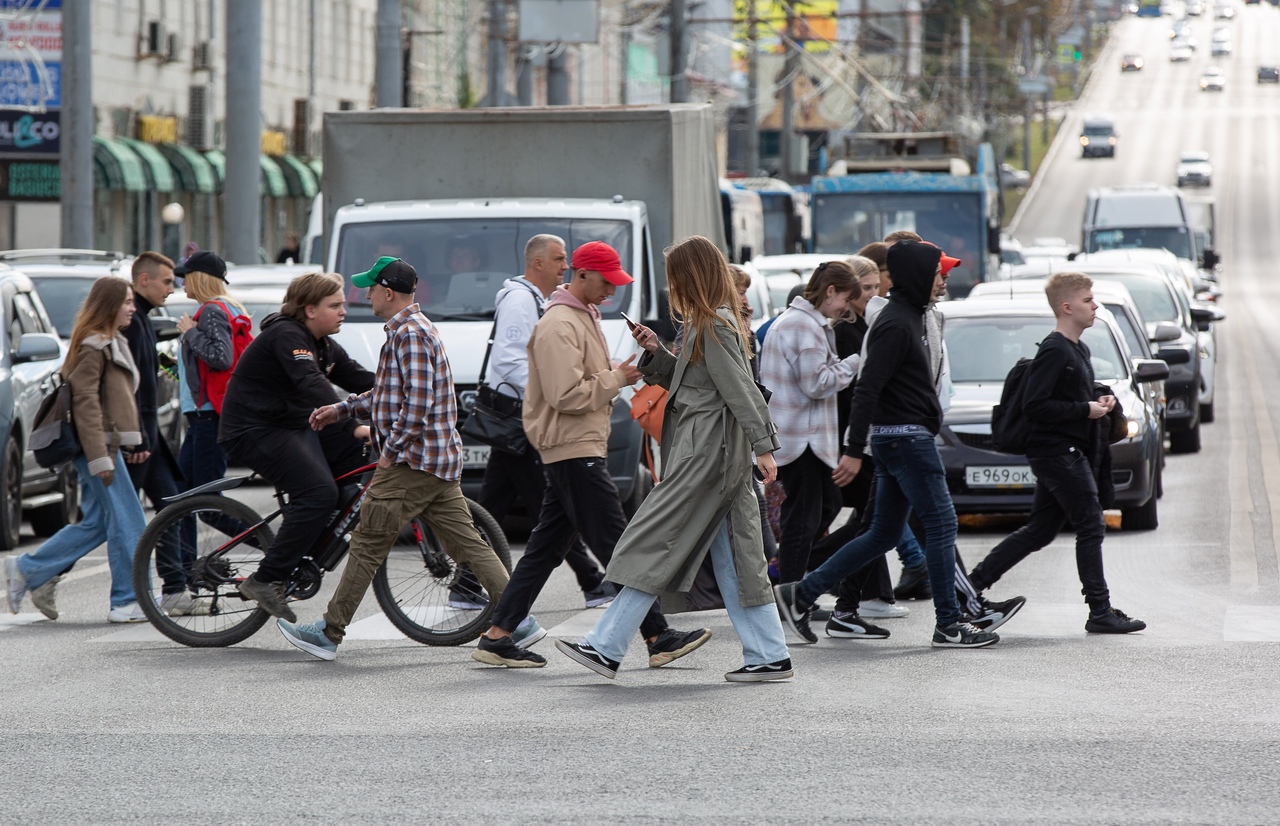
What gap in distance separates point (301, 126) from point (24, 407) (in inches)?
1600

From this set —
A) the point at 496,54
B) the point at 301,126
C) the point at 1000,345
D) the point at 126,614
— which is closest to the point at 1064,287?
the point at 126,614

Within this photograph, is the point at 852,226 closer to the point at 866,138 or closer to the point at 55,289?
the point at 866,138

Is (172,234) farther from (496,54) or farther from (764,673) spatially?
(764,673)

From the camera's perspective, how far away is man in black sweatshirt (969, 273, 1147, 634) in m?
9.12

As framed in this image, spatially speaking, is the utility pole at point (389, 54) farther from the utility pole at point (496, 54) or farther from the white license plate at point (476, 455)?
the white license plate at point (476, 455)

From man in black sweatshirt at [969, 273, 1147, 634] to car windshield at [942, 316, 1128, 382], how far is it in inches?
190

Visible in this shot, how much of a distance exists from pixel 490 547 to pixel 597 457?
0.75 metres

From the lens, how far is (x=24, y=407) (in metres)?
13.5

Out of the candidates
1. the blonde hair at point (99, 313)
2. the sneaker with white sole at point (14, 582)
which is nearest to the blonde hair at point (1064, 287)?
the blonde hair at point (99, 313)

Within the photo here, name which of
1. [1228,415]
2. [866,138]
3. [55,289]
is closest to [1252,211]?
[866,138]

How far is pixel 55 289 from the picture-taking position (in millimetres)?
16609

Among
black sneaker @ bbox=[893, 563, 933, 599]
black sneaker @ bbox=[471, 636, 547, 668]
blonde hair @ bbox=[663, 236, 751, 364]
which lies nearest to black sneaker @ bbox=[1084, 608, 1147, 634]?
black sneaker @ bbox=[893, 563, 933, 599]

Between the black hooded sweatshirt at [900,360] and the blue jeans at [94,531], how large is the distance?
3517 millimetres

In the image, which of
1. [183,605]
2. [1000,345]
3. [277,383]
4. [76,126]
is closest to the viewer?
[277,383]
